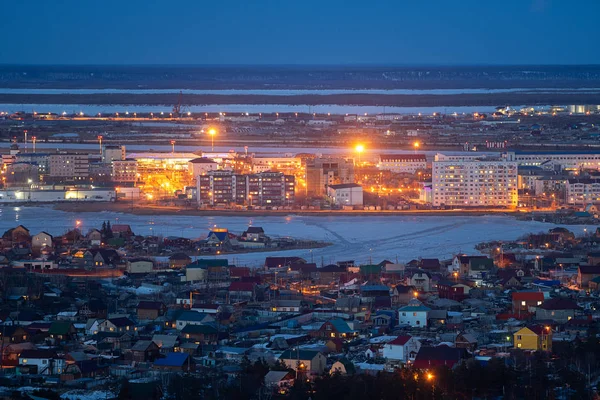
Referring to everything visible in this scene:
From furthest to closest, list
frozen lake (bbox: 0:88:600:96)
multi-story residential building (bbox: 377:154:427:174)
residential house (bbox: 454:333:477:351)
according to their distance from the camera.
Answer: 1. frozen lake (bbox: 0:88:600:96)
2. multi-story residential building (bbox: 377:154:427:174)
3. residential house (bbox: 454:333:477:351)

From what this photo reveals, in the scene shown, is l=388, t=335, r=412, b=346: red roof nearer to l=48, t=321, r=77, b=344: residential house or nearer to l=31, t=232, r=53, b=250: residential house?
l=48, t=321, r=77, b=344: residential house

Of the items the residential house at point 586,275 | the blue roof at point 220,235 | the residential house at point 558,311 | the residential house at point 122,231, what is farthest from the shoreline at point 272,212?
the residential house at point 558,311

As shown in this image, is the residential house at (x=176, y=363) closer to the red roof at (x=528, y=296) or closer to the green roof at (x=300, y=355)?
the green roof at (x=300, y=355)

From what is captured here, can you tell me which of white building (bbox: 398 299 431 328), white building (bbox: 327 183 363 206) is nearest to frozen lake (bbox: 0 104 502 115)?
white building (bbox: 327 183 363 206)

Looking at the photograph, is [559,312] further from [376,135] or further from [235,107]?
[235,107]

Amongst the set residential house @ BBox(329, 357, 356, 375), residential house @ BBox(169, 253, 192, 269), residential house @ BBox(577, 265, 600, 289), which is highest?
residential house @ BBox(169, 253, 192, 269)

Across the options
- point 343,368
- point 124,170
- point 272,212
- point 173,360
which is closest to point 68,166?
point 124,170
